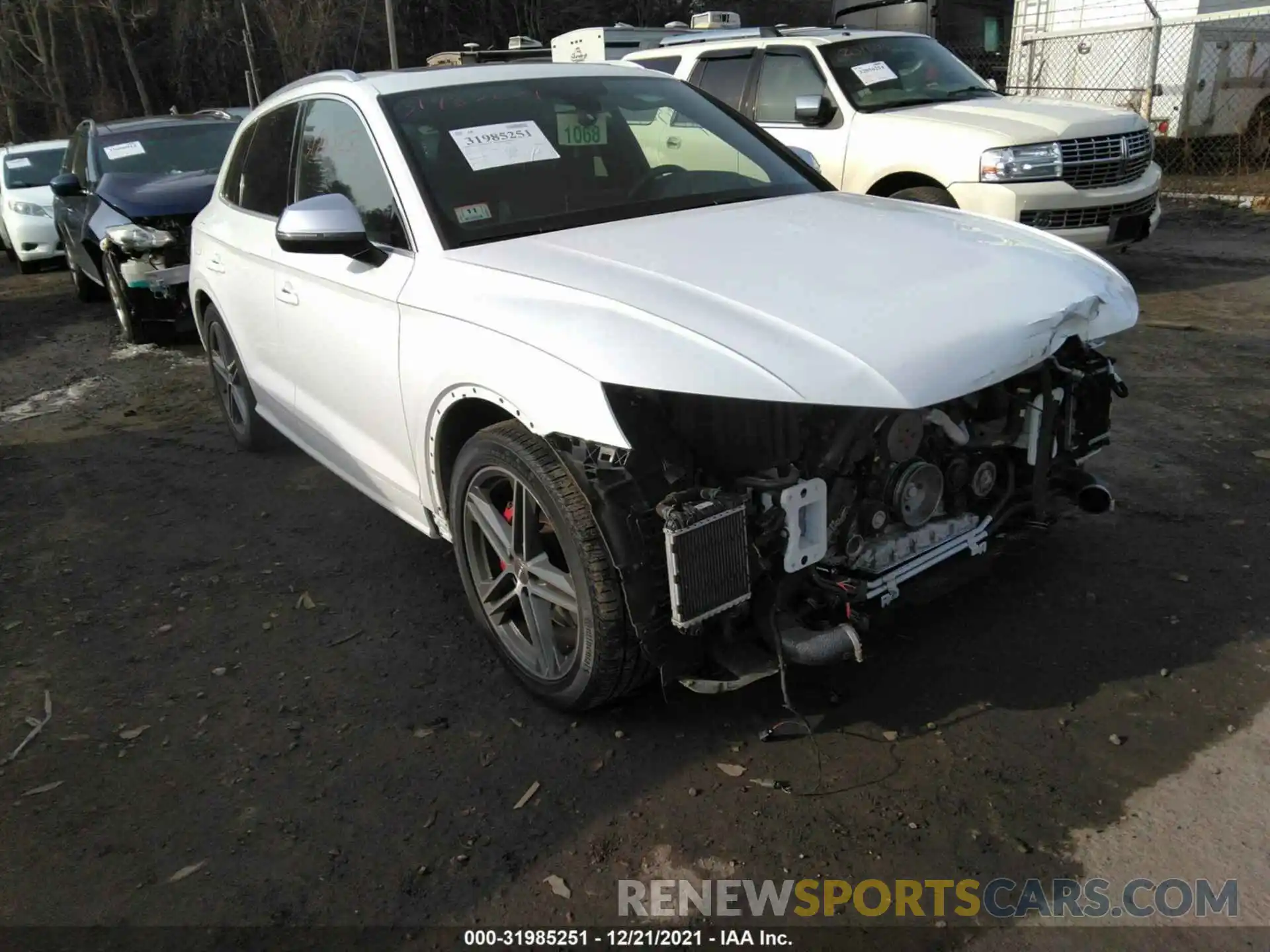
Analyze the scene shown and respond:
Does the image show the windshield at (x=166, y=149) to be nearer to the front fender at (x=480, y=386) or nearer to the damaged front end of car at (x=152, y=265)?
the damaged front end of car at (x=152, y=265)

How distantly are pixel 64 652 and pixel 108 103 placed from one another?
32.9 metres

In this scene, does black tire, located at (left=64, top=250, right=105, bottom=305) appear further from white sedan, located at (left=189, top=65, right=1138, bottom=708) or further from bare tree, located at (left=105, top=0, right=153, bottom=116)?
bare tree, located at (left=105, top=0, right=153, bottom=116)

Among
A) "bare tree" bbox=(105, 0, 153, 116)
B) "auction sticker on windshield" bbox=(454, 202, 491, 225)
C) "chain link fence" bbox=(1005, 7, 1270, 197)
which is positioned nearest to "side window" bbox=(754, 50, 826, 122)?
"auction sticker on windshield" bbox=(454, 202, 491, 225)

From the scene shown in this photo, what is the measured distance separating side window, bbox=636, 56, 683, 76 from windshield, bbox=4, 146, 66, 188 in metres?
8.37

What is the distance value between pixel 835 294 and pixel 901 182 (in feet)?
18.3

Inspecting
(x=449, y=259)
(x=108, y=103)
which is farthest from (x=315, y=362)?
(x=108, y=103)

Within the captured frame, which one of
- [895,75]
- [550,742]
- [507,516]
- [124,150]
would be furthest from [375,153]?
[124,150]

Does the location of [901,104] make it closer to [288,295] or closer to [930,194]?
[930,194]

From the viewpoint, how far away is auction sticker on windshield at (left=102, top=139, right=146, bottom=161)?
8953 millimetres

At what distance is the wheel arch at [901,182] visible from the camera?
299 inches

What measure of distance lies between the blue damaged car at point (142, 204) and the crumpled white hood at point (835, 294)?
5.60 m

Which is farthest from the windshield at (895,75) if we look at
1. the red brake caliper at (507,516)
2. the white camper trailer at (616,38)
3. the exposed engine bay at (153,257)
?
the red brake caliper at (507,516)

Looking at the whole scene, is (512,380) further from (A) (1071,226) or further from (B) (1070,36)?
(B) (1070,36)

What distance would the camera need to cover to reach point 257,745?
311cm
